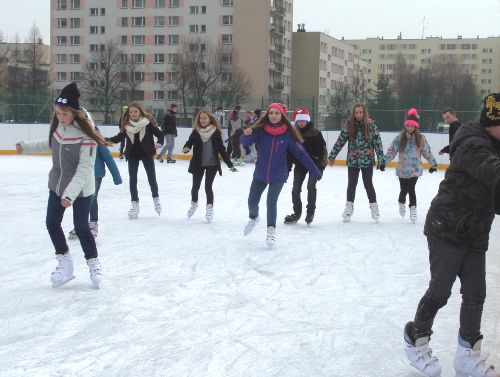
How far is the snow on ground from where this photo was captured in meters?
3.26

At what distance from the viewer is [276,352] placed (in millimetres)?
3381

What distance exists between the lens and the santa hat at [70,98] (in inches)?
171

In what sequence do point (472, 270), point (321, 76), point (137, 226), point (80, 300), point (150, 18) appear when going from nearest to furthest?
Result: point (472, 270), point (80, 300), point (137, 226), point (150, 18), point (321, 76)

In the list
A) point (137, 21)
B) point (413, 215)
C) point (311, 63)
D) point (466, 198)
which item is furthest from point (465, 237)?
point (311, 63)

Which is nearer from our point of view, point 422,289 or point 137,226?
point 422,289

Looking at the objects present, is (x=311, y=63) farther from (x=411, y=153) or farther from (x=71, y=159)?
(x=71, y=159)

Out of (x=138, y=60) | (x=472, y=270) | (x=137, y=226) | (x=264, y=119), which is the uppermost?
(x=138, y=60)

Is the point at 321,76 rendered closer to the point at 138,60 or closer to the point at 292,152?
the point at 138,60

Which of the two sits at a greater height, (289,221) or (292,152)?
(292,152)

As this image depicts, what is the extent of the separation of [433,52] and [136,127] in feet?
388

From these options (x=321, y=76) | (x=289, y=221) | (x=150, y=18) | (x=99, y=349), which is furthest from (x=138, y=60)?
(x=99, y=349)

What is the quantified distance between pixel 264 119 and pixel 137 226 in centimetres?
204

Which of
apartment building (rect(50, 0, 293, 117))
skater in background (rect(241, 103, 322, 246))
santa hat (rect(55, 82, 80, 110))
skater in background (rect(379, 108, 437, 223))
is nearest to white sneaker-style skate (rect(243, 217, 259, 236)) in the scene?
skater in background (rect(241, 103, 322, 246))

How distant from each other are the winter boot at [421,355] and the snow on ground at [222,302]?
0.10 metres
